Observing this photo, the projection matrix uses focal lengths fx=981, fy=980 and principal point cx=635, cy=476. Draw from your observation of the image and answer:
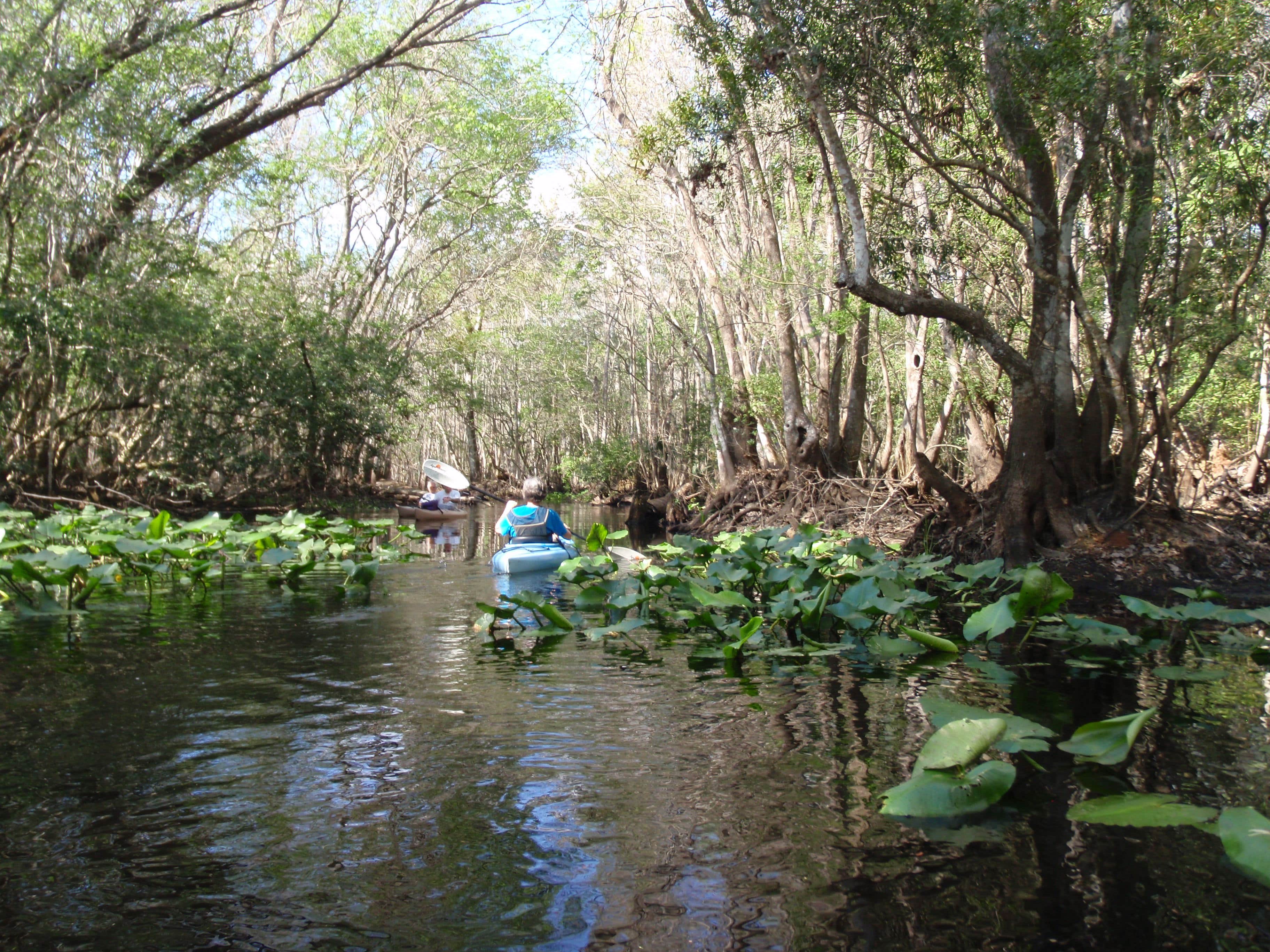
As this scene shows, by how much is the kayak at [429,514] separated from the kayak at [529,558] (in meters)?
10.5

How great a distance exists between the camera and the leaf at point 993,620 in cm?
419

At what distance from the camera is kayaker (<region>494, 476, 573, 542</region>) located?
973 centimetres

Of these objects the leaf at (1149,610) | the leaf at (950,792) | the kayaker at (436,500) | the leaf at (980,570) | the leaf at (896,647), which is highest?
the kayaker at (436,500)

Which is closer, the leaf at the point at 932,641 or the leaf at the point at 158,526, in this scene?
the leaf at the point at 932,641

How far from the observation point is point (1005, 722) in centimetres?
277

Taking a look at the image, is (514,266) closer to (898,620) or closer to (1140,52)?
(1140,52)

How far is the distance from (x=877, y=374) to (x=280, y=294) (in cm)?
1238

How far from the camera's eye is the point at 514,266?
26.2m

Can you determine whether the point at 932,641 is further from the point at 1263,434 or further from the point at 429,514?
the point at 429,514

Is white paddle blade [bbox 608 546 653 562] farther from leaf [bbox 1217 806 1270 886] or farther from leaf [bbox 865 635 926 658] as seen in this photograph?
leaf [bbox 1217 806 1270 886]

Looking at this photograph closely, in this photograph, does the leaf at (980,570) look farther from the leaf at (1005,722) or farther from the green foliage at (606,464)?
the green foliage at (606,464)

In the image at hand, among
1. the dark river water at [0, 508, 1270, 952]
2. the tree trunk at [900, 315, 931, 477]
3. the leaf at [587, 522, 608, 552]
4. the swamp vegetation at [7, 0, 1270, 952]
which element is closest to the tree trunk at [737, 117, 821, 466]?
the swamp vegetation at [7, 0, 1270, 952]

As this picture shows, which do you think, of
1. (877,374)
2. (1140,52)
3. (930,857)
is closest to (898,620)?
(930,857)

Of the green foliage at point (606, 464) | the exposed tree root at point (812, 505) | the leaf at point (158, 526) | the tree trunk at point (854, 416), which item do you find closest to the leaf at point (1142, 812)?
the leaf at point (158, 526)
